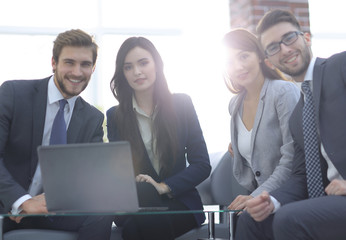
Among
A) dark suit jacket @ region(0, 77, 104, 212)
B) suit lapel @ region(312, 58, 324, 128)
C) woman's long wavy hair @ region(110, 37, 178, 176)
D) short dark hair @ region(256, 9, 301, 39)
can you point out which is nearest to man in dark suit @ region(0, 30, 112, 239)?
dark suit jacket @ region(0, 77, 104, 212)

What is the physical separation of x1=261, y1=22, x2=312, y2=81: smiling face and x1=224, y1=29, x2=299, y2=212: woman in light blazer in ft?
0.50

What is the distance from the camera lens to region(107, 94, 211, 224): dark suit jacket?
2.81 meters

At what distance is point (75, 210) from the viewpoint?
202cm

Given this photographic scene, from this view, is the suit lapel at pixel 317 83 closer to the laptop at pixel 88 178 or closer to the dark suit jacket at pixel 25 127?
the laptop at pixel 88 178

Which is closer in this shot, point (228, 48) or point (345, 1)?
point (228, 48)

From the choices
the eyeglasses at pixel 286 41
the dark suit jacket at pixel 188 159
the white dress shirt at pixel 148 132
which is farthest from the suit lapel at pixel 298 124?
the white dress shirt at pixel 148 132

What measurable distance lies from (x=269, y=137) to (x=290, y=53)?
46 cm

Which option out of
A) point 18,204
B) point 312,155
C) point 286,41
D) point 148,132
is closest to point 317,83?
point 312,155

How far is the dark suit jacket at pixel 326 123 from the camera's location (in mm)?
2199

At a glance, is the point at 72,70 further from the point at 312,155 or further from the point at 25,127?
the point at 312,155

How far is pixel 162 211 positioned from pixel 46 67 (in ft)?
16.3

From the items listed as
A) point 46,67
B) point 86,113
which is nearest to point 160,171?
point 86,113

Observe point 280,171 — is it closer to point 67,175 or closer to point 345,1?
point 67,175

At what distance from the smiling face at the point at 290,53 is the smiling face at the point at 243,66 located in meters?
0.16
